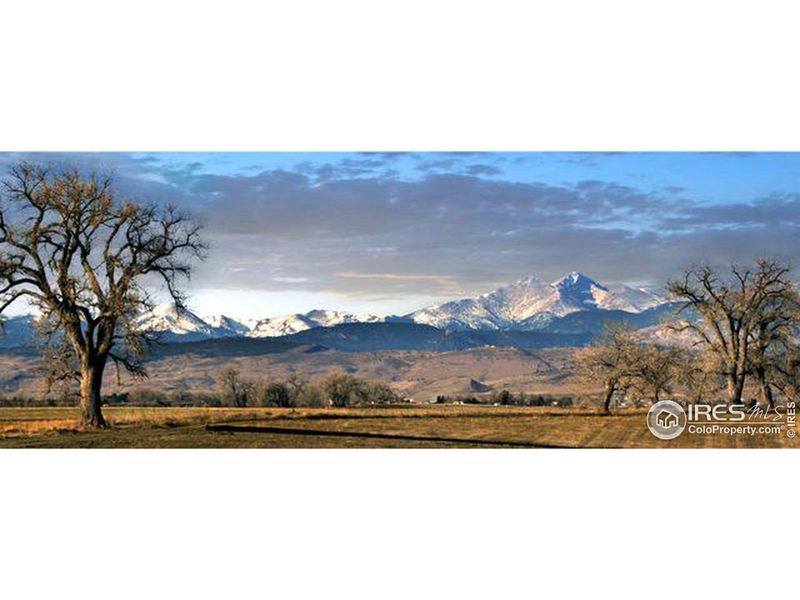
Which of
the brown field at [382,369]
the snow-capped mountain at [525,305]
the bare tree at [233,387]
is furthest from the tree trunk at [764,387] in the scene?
the bare tree at [233,387]

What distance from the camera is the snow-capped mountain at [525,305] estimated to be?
2375 centimetres

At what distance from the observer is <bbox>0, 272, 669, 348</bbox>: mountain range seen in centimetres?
2367

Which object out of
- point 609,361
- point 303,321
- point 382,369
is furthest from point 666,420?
point 303,321

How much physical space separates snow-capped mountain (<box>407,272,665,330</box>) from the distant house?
9.97 ft

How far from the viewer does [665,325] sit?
26.8 meters

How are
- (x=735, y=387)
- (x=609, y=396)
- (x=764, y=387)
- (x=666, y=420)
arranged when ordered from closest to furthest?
(x=666, y=420) → (x=764, y=387) → (x=735, y=387) → (x=609, y=396)

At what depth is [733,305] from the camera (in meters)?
26.4

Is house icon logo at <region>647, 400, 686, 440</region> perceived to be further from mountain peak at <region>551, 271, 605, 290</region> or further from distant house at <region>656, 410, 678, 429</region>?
mountain peak at <region>551, 271, 605, 290</region>

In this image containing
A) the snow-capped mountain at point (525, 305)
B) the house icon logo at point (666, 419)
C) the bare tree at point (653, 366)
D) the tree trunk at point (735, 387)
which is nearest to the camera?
the house icon logo at point (666, 419)

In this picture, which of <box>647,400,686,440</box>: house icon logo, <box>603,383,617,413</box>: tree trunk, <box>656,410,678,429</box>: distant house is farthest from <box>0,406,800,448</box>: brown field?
<box>603,383,617,413</box>: tree trunk

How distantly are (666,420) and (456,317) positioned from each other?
18.2 ft

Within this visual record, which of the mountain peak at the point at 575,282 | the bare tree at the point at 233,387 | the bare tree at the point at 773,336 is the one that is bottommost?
the bare tree at the point at 233,387

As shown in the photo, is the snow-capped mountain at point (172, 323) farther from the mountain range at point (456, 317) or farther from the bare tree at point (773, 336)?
the bare tree at point (773, 336)

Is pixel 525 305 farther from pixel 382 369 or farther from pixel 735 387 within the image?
pixel 735 387
